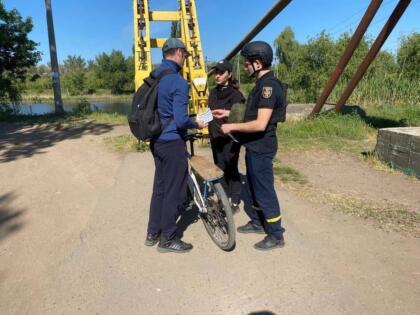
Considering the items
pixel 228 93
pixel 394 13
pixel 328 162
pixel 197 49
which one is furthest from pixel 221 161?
pixel 394 13

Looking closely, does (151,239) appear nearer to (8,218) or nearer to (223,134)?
(223,134)

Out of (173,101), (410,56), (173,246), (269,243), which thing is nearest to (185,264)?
(173,246)

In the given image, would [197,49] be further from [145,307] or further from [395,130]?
[145,307]

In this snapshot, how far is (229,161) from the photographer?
4.70 m

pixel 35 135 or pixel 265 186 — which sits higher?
pixel 265 186

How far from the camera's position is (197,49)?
345 inches

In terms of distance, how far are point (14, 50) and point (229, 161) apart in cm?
1415

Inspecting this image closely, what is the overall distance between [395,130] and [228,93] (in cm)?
348

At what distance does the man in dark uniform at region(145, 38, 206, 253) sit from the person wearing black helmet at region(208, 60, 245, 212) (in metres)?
0.97

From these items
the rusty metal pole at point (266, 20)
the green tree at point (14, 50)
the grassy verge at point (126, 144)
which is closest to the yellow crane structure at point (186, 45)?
the grassy verge at point (126, 144)

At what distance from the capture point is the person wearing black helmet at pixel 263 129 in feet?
11.1

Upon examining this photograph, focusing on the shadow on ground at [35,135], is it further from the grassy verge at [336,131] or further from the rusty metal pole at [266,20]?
the grassy verge at [336,131]

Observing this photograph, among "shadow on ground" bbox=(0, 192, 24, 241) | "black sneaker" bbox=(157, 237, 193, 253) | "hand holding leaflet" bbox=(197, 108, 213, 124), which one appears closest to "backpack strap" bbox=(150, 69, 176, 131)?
"hand holding leaflet" bbox=(197, 108, 213, 124)

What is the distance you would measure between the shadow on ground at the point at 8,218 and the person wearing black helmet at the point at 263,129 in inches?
103
